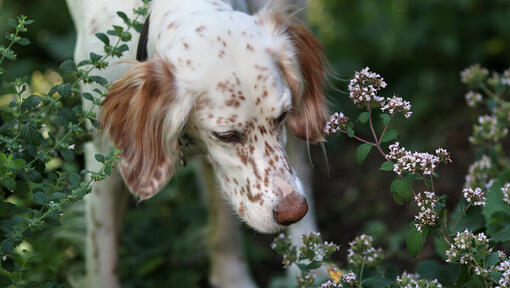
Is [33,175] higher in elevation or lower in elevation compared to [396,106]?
lower

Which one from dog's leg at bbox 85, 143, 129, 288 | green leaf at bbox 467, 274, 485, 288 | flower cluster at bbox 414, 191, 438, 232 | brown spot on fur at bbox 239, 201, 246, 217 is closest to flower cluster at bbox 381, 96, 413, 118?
flower cluster at bbox 414, 191, 438, 232

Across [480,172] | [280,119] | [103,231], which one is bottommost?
[103,231]

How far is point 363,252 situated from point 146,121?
0.73 metres

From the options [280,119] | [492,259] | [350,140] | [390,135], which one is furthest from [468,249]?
[350,140]

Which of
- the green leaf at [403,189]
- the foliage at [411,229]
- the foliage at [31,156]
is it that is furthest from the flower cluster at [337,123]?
the foliage at [31,156]

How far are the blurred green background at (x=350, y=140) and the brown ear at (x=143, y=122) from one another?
71 cm

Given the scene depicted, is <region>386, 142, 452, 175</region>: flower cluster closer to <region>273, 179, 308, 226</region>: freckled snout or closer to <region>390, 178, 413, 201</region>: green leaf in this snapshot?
<region>390, 178, 413, 201</region>: green leaf

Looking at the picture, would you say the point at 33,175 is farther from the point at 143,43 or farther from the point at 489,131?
the point at 489,131

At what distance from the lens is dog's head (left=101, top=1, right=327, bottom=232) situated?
182 centimetres

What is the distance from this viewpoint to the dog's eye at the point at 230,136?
185cm

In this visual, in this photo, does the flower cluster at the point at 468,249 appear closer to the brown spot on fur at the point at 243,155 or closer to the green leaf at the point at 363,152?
the green leaf at the point at 363,152

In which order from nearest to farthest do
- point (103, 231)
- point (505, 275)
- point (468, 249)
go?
1. point (505, 275)
2. point (468, 249)
3. point (103, 231)

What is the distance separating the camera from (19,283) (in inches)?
68.6

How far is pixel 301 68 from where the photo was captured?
211cm
